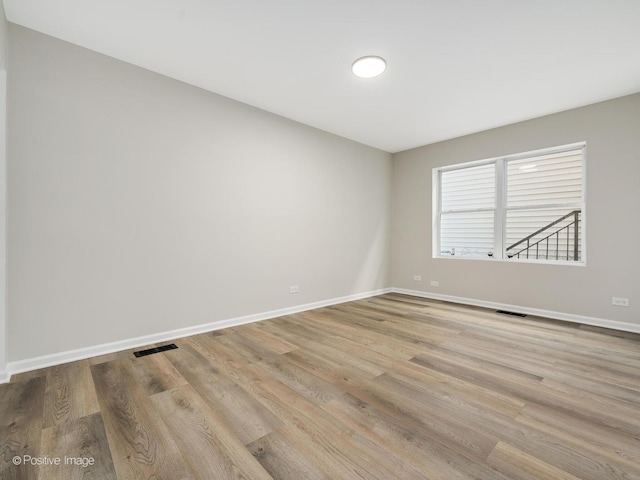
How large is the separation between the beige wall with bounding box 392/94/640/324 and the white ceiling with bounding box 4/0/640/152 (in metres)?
0.34

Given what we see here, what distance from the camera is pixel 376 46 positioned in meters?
2.46

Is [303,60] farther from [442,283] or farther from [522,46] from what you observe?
[442,283]

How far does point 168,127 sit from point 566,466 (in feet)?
12.7

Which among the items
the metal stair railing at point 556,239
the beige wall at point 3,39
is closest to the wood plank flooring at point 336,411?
the metal stair railing at point 556,239

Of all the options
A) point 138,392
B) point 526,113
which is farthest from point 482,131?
point 138,392

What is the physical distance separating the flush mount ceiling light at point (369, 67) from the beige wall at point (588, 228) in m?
2.60

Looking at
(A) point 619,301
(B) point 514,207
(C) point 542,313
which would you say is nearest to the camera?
(A) point 619,301

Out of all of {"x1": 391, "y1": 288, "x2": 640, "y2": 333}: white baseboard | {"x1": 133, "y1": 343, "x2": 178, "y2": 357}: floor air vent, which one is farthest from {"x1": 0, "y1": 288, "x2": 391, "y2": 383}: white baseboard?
{"x1": 391, "y1": 288, "x2": 640, "y2": 333}: white baseboard

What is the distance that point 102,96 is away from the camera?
258cm

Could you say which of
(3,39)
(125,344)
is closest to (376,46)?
(3,39)

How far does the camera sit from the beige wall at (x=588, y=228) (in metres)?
3.30

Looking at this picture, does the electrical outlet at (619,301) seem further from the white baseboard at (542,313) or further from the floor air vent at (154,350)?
the floor air vent at (154,350)

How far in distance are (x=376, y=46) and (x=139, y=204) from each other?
2.63 meters

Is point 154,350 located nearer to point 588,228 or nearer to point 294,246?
point 294,246
